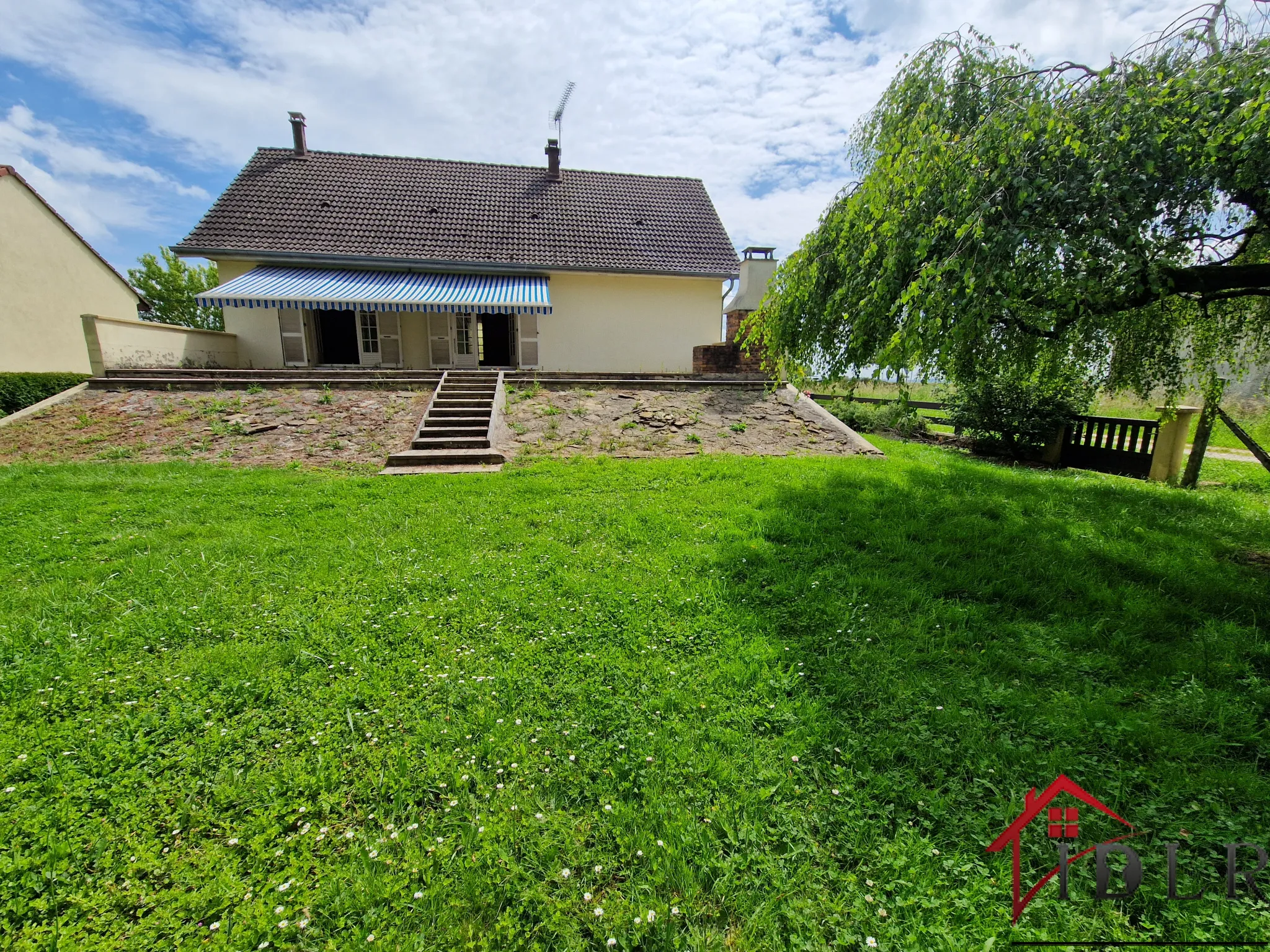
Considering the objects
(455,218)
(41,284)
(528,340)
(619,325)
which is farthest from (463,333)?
(41,284)

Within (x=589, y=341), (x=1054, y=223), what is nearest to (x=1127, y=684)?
(x=1054, y=223)

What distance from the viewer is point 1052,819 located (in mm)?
2221

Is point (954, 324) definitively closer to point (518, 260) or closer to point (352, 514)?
point (352, 514)

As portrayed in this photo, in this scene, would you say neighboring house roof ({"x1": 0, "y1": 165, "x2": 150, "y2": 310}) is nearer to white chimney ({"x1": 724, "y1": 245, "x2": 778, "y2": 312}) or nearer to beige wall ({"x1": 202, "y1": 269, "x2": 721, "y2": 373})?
beige wall ({"x1": 202, "y1": 269, "x2": 721, "y2": 373})

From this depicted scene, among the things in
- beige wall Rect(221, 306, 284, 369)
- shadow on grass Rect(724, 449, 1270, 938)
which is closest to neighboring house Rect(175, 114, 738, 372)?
beige wall Rect(221, 306, 284, 369)

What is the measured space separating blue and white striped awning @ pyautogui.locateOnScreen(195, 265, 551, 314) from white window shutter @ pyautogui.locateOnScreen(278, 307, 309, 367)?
1.15 metres

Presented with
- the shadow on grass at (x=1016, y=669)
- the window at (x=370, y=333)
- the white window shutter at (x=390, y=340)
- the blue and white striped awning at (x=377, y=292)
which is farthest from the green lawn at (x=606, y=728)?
the window at (x=370, y=333)

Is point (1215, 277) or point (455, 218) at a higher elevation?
point (455, 218)

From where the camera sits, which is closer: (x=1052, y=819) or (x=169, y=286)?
(x=1052, y=819)

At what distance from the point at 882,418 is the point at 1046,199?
949 centimetres

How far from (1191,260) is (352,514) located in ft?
29.6

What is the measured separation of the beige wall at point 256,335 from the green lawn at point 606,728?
12181 millimetres

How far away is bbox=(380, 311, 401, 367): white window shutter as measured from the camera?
16203mm

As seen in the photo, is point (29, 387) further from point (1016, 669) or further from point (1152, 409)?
point (1152, 409)
